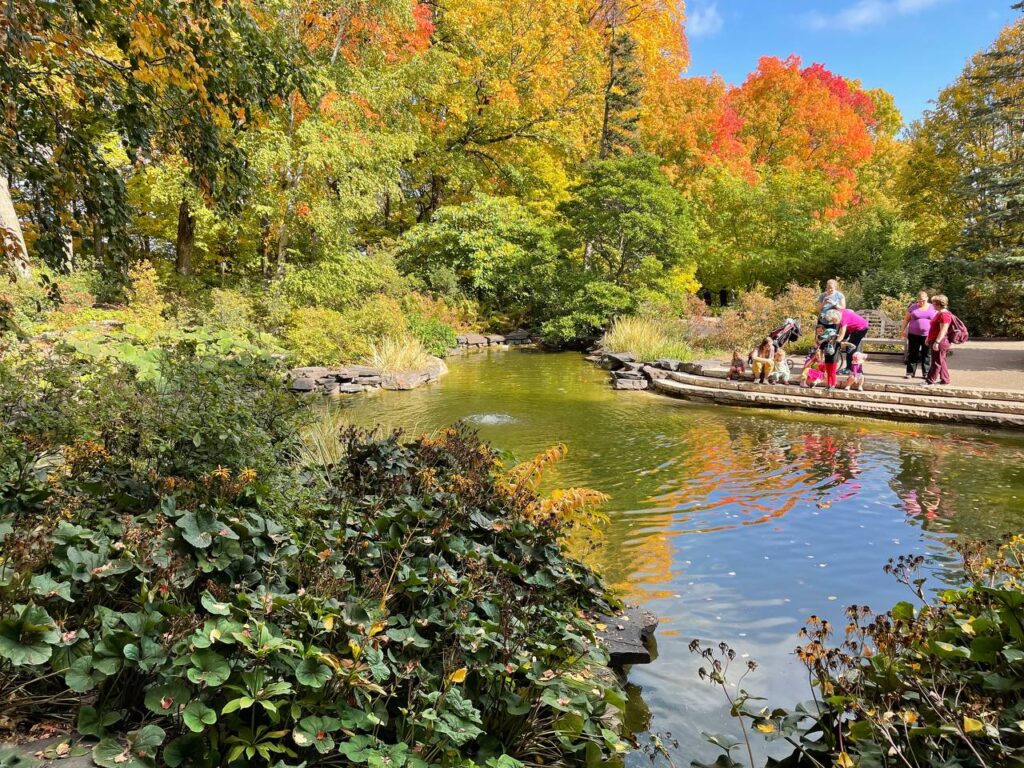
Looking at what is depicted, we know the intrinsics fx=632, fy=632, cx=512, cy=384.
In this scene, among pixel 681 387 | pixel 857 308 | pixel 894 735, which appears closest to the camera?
pixel 894 735

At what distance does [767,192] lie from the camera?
2589 cm

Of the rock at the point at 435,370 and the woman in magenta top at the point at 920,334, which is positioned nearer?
the woman in magenta top at the point at 920,334

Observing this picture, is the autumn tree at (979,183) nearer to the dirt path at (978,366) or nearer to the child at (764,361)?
the dirt path at (978,366)

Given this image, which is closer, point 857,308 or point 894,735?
point 894,735

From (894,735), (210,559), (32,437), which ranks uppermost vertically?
(32,437)

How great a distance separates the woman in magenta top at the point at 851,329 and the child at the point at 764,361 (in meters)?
1.11

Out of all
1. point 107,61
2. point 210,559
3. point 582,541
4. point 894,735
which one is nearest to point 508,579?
point 210,559

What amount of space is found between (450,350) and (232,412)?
1487 cm

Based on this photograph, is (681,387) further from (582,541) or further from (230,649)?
(230,649)

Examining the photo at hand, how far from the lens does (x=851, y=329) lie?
10.5 m

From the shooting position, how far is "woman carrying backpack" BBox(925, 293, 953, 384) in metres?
9.81

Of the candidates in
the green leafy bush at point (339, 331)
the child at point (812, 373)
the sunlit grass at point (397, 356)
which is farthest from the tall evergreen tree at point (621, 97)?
the child at point (812, 373)

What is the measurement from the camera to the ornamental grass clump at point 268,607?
5.92ft

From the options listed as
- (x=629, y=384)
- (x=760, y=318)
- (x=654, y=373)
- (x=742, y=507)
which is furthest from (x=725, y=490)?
(x=760, y=318)
